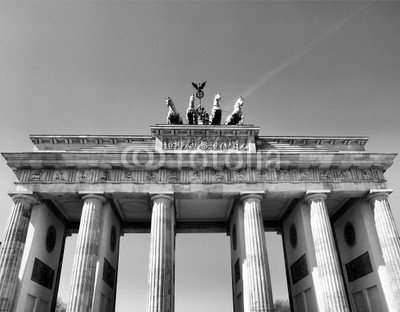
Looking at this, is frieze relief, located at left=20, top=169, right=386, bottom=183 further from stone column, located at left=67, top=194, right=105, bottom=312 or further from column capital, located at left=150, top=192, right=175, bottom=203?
stone column, located at left=67, top=194, right=105, bottom=312

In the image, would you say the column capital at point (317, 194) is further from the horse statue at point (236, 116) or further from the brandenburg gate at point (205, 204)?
the horse statue at point (236, 116)

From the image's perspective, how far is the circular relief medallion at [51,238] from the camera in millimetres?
20406

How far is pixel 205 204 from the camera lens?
2281 centimetres

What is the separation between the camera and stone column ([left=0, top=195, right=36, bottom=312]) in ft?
53.2

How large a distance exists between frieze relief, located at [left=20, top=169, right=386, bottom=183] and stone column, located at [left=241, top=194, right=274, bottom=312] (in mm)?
1532

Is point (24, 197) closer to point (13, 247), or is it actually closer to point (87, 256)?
point (13, 247)

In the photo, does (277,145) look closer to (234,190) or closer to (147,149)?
(234,190)

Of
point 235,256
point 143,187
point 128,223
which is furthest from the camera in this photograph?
point 128,223

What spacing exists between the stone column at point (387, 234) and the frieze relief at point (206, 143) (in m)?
8.63

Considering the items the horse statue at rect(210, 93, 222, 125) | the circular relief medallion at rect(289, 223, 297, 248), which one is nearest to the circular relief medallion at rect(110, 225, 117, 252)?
the horse statue at rect(210, 93, 222, 125)

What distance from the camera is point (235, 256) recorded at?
72.8 feet

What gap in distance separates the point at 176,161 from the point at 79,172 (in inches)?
234

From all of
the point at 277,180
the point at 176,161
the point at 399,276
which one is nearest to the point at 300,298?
the point at 399,276

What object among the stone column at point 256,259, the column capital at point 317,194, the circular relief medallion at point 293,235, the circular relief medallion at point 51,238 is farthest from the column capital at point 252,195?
the circular relief medallion at point 51,238
